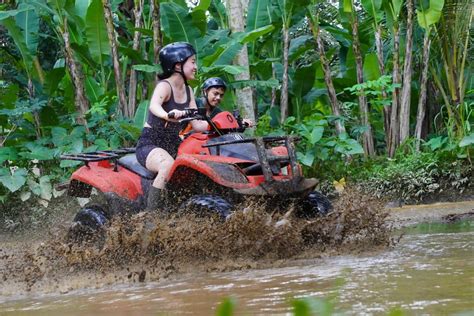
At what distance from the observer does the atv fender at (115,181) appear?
6.70m

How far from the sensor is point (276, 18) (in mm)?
12742

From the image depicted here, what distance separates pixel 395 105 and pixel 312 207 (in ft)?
20.4

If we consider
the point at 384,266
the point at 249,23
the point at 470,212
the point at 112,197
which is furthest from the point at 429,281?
the point at 249,23

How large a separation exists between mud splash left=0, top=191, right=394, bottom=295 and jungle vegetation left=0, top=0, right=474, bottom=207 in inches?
193

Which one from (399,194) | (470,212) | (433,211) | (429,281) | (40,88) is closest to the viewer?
(429,281)

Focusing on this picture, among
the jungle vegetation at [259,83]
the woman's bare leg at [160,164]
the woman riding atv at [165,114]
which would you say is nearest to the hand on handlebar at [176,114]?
the woman riding atv at [165,114]

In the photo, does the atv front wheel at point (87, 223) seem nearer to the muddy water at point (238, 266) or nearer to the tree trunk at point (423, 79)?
the muddy water at point (238, 266)

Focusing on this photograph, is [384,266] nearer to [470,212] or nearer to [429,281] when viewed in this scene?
[429,281]

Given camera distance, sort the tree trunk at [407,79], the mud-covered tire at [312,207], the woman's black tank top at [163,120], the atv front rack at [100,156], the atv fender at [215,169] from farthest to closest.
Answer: the tree trunk at [407,79]
the atv front rack at [100,156]
the woman's black tank top at [163,120]
the mud-covered tire at [312,207]
the atv fender at [215,169]

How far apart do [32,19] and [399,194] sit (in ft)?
19.0

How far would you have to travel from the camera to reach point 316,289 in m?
4.14

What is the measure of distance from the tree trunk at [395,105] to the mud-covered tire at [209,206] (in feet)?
22.0

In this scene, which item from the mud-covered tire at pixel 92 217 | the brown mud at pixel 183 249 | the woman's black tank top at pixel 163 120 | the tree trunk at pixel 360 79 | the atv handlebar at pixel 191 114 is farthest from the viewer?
the tree trunk at pixel 360 79

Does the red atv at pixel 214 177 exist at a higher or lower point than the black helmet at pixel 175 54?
lower
